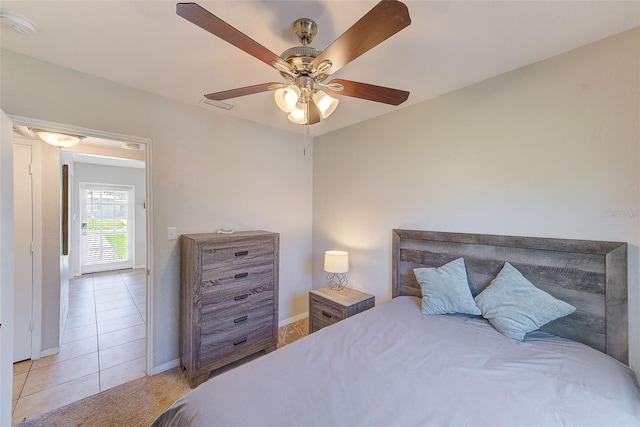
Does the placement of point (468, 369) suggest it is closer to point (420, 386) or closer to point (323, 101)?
point (420, 386)

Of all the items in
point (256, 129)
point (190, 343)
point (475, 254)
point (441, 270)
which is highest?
point (256, 129)

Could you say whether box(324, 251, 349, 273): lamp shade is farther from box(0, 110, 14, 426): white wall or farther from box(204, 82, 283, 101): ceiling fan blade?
box(0, 110, 14, 426): white wall

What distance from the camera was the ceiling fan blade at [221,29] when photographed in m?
0.86

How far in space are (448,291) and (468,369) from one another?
75 cm

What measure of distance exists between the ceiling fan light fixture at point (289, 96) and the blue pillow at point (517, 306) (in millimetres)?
1875

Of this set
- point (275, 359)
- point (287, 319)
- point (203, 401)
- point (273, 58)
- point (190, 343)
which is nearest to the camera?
point (203, 401)

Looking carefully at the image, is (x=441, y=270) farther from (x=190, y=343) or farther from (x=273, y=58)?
(x=190, y=343)

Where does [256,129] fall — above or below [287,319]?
above

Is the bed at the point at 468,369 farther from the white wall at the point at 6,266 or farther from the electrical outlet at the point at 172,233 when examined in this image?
the electrical outlet at the point at 172,233

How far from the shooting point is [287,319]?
3.31 meters

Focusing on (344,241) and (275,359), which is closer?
(275,359)

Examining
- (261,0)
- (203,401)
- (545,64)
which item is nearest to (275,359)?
(203,401)

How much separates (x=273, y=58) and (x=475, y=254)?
6.52ft

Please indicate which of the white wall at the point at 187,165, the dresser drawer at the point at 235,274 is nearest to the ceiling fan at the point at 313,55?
the white wall at the point at 187,165
